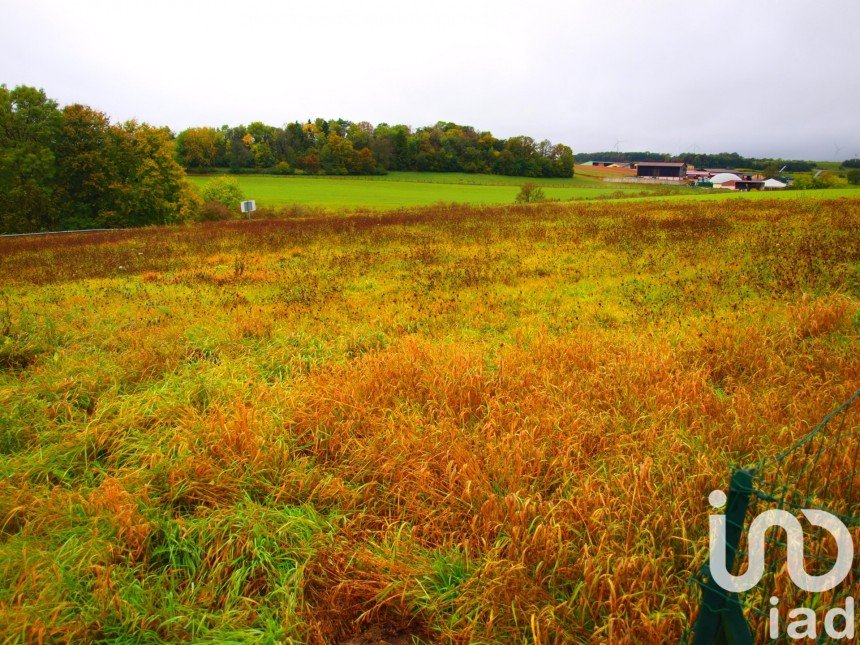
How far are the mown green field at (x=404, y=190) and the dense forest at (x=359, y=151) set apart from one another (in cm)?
402

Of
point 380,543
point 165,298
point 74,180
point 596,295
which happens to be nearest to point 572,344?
point 596,295

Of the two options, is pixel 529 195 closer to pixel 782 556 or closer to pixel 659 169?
pixel 782 556

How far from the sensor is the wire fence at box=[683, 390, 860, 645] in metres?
1.79

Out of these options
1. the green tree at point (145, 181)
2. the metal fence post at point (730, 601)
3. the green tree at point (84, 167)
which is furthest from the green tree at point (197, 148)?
the metal fence post at point (730, 601)

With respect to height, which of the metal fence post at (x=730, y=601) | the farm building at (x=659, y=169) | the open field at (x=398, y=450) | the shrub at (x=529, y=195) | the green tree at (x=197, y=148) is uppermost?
the farm building at (x=659, y=169)

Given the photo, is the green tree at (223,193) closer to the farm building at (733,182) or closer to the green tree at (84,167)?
the green tree at (84,167)

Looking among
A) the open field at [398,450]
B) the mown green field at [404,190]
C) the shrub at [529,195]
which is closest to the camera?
the open field at [398,450]

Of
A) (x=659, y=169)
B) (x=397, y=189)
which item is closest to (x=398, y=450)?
(x=397, y=189)

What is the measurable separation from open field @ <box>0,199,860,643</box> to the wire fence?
316 mm

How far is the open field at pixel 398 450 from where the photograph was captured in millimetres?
2705

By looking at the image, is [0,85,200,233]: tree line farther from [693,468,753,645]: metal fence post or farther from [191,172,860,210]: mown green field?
[693,468,753,645]: metal fence post

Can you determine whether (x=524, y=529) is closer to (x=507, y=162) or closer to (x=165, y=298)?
(x=165, y=298)

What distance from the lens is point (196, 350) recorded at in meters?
6.68

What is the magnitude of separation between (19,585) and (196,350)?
4.25 meters
